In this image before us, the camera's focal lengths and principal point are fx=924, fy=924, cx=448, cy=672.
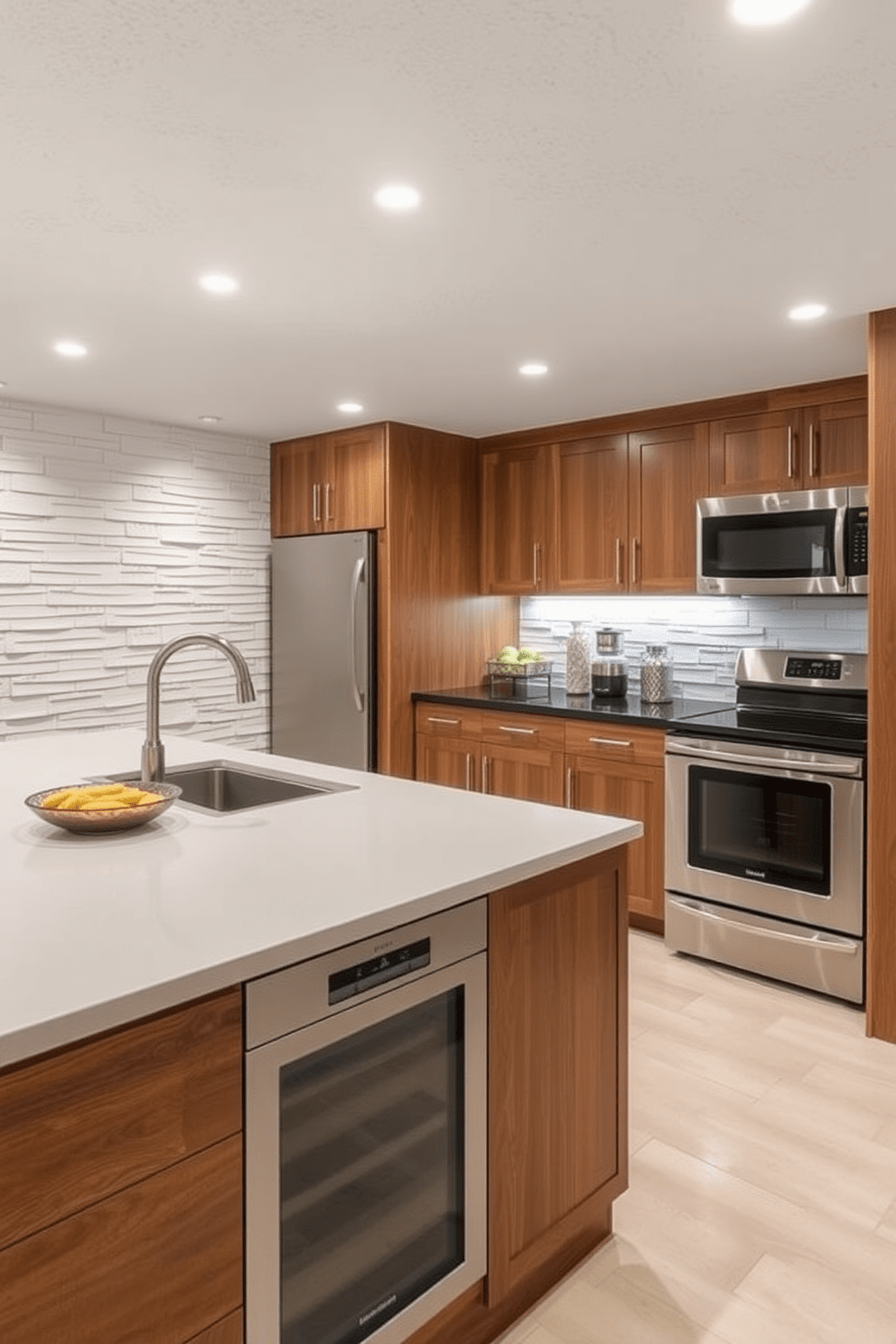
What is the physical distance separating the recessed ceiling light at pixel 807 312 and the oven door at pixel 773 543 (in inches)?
31.3

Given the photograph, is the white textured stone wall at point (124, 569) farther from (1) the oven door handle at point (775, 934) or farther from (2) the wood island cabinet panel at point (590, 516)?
(1) the oven door handle at point (775, 934)

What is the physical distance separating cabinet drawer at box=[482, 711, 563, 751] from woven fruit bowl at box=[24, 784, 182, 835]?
2.35 meters

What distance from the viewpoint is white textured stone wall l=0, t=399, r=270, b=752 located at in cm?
396

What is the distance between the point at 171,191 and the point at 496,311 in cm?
108

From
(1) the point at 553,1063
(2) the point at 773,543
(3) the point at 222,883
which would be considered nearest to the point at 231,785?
(3) the point at 222,883

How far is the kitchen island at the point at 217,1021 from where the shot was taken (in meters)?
1.04

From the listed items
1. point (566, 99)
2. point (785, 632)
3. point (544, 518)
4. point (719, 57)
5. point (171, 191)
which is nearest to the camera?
point (719, 57)

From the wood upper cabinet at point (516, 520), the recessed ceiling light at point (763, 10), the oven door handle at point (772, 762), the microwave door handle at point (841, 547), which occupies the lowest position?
the oven door handle at point (772, 762)

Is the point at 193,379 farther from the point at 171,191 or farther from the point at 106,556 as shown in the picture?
the point at 171,191

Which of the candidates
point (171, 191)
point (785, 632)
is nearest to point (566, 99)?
point (171, 191)

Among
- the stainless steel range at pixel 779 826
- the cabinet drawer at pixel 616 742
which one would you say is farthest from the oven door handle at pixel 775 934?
the cabinet drawer at pixel 616 742

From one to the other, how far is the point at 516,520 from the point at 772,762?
192 cm

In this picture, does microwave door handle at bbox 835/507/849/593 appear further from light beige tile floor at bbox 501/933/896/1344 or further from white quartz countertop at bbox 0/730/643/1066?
white quartz countertop at bbox 0/730/643/1066

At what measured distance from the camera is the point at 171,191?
196 cm
